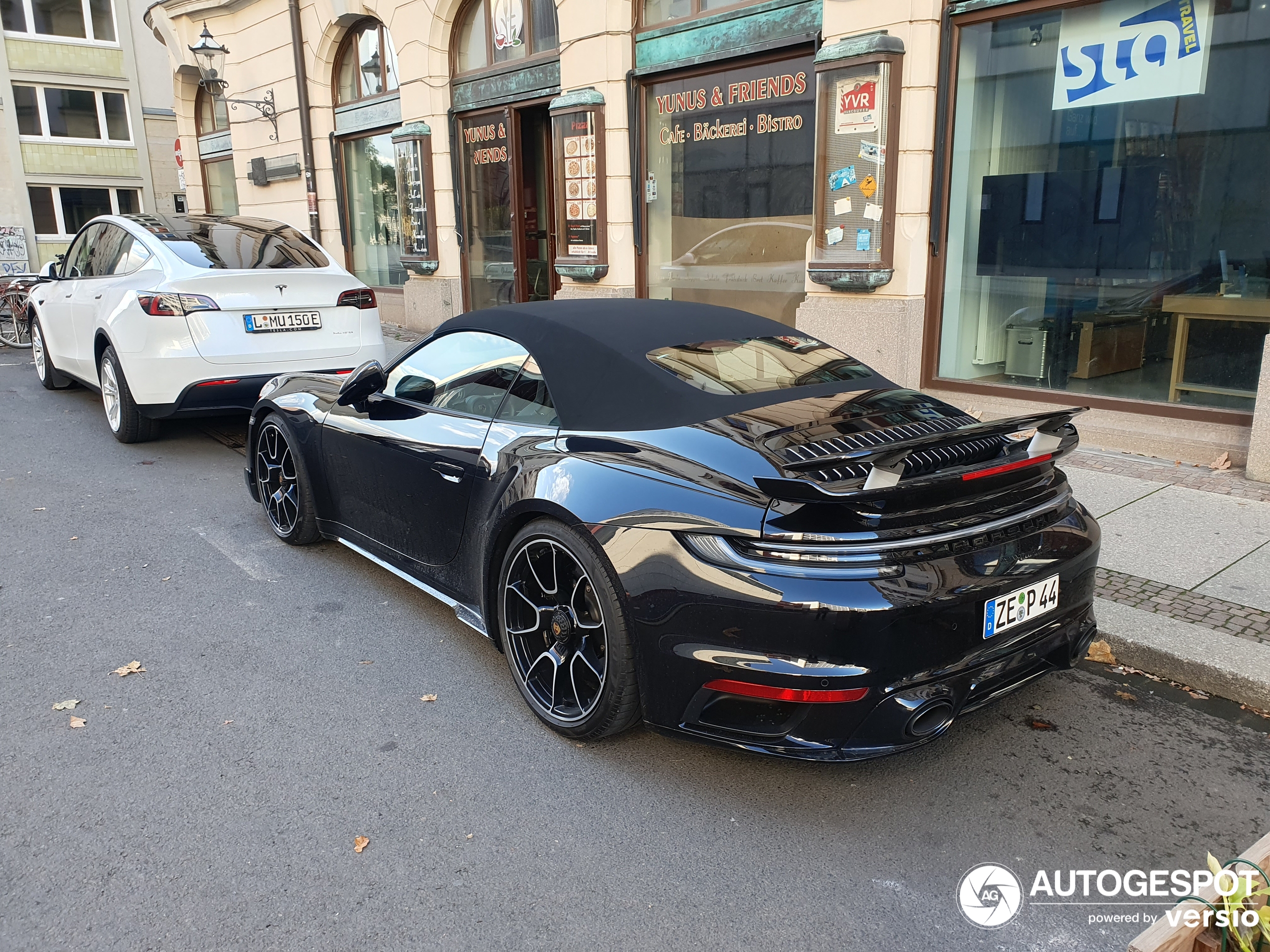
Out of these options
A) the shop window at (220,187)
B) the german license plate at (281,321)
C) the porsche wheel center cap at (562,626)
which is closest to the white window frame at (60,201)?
the shop window at (220,187)

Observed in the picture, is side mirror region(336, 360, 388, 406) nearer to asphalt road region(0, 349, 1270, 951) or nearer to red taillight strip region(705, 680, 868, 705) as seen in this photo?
asphalt road region(0, 349, 1270, 951)

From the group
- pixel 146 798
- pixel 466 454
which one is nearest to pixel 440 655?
pixel 466 454

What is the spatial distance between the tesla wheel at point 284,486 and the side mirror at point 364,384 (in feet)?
1.80

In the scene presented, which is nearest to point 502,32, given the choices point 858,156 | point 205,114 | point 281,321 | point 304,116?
point 304,116

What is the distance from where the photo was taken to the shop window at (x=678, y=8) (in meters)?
9.23

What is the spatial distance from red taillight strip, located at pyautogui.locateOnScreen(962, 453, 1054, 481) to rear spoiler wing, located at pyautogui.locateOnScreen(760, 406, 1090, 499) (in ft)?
0.05

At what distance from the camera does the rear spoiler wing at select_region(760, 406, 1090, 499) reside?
8.36ft

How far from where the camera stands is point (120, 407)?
24.1ft

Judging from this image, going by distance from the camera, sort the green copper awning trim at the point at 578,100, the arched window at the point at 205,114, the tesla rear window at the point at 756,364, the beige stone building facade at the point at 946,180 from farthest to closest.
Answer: the arched window at the point at 205,114
the green copper awning trim at the point at 578,100
the beige stone building facade at the point at 946,180
the tesla rear window at the point at 756,364

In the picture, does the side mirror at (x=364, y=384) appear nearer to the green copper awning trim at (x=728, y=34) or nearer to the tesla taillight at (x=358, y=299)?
the tesla taillight at (x=358, y=299)

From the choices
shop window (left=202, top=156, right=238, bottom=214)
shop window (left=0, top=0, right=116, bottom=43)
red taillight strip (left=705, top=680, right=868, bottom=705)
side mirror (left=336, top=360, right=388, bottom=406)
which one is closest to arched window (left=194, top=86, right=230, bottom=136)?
shop window (left=202, top=156, right=238, bottom=214)

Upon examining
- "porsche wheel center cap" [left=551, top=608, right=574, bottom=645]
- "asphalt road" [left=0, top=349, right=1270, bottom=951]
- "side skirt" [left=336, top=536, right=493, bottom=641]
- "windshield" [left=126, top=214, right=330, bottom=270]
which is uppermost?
"windshield" [left=126, top=214, right=330, bottom=270]

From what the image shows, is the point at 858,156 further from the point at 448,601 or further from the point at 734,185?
the point at 448,601

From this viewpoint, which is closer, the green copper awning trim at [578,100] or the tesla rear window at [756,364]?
the tesla rear window at [756,364]
